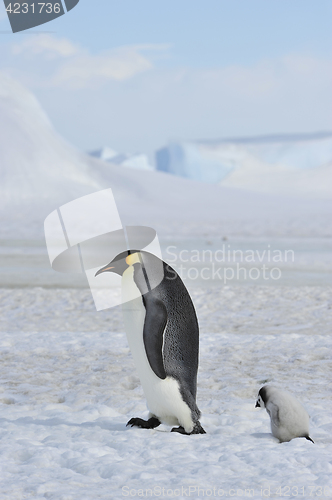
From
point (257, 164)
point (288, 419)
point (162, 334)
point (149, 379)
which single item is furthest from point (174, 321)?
point (257, 164)

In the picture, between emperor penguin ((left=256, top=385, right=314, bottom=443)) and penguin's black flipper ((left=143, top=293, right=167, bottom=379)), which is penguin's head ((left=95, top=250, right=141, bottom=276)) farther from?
emperor penguin ((left=256, top=385, right=314, bottom=443))

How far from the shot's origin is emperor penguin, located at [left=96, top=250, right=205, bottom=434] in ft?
9.21

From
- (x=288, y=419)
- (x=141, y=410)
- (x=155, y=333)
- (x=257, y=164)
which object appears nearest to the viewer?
(x=155, y=333)

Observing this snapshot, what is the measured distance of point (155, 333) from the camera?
109 inches

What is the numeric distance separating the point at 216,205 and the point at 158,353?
30.7m

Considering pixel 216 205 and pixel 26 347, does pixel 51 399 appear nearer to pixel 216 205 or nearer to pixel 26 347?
pixel 26 347

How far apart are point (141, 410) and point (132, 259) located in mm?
1092

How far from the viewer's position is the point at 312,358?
459 centimetres

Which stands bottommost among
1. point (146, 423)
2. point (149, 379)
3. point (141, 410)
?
point (141, 410)

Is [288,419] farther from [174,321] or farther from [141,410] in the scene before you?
[141,410]

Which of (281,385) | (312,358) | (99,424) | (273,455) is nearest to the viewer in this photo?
(273,455)

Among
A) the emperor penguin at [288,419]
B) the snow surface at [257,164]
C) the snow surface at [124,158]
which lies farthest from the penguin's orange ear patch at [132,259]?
the snow surface at [124,158]

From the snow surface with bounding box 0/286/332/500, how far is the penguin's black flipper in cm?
43

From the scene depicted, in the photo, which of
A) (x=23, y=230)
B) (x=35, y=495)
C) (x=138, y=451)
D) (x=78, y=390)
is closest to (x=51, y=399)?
(x=78, y=390)
